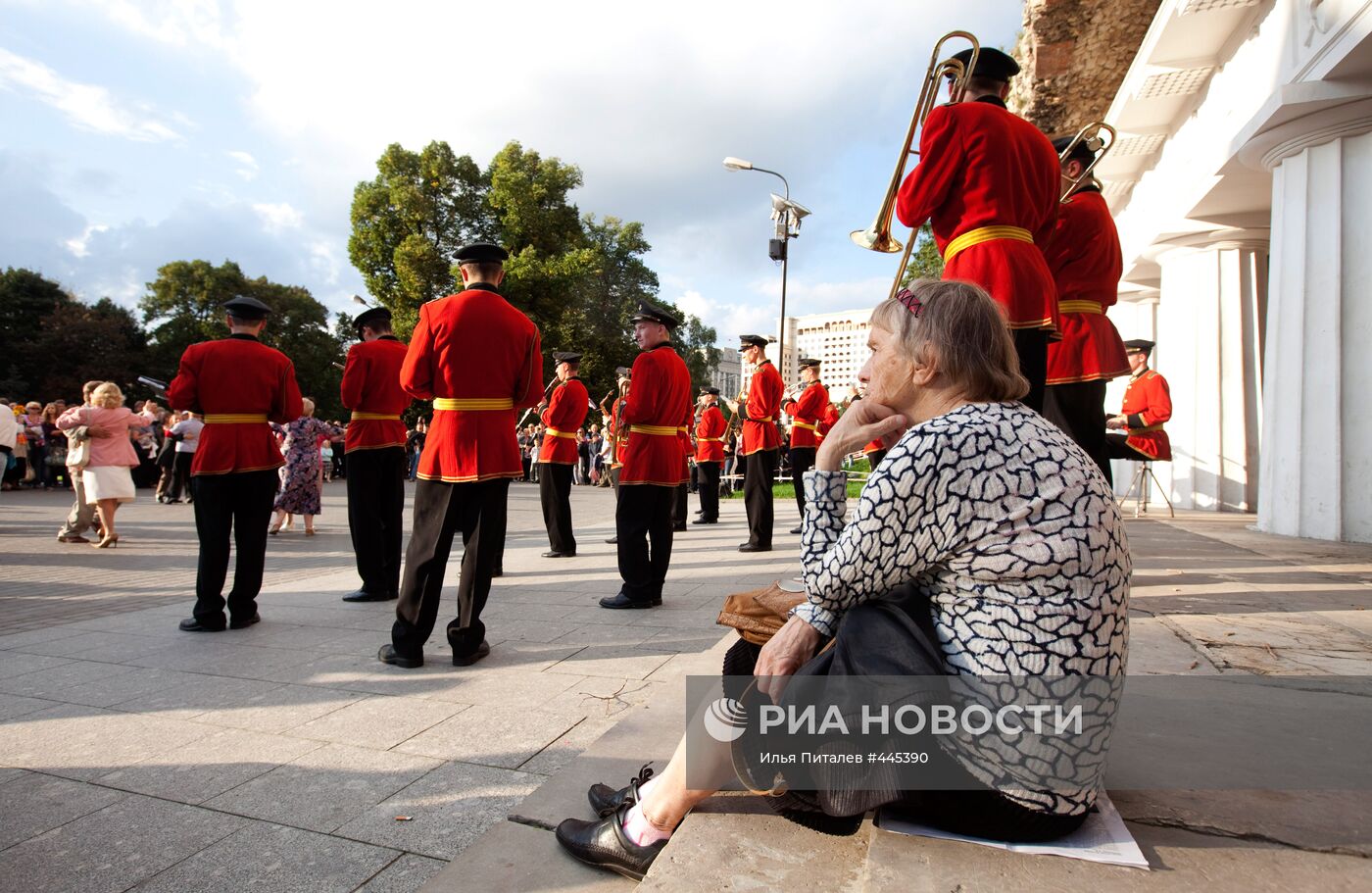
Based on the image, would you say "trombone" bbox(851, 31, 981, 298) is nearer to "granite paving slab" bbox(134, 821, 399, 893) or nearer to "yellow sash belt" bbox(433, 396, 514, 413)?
"yellow sash belt" bbox(433, 396, 514, 413)

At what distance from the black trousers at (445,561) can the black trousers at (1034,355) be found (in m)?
2.62

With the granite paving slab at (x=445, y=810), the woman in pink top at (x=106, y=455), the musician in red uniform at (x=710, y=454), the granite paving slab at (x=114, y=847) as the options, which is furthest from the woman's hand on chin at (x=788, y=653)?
the musician in red uniform at (x=710, y=454)

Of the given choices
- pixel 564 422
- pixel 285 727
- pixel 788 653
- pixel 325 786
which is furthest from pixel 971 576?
pixel 564 422

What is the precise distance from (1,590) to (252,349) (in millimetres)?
3326

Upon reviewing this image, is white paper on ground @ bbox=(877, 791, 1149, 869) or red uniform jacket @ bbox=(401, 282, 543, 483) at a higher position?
red uniform jacket @ bbox=(401, 282, 543, 483)

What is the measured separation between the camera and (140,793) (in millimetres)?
2699

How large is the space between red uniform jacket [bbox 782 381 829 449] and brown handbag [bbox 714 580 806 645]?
9.63m

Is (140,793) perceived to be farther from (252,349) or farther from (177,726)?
(252,349)

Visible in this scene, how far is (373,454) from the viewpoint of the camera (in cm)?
630

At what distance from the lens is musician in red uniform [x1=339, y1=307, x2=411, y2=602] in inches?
243

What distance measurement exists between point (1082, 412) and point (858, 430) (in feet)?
11.5

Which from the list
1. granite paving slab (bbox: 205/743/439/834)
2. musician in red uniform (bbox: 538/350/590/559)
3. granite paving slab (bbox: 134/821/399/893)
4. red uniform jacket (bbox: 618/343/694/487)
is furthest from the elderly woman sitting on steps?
musician in red uniform (bbox: 538/350/590/559)

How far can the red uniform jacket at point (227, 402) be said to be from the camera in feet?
17.5

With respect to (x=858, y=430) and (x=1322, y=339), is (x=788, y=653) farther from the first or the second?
(x=1322, y=339)
